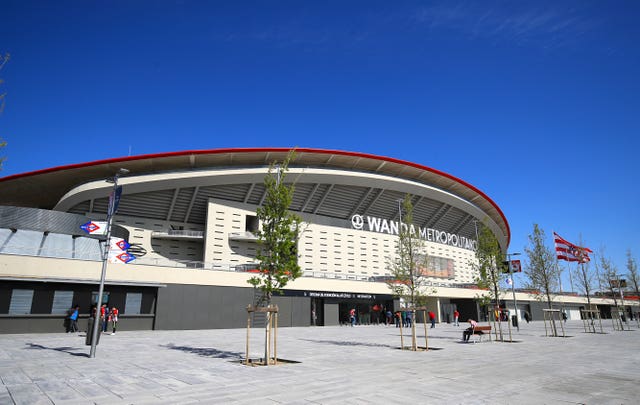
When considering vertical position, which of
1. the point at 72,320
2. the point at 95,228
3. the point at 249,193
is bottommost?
the point at 72,320

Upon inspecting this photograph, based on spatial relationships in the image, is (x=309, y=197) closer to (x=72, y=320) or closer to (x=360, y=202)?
(x=360, y=202)

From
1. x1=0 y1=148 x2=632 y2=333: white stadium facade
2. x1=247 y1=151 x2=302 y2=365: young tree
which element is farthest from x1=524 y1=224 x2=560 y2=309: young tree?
x1=247 y1=151 x2=302 y2=365: young tree

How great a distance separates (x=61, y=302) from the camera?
23469 mm

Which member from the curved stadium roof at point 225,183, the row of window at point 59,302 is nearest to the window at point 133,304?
the row of window at point 59,302

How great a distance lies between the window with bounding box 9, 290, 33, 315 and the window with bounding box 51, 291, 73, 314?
1.21 metres

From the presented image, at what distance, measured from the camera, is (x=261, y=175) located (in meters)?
36.8

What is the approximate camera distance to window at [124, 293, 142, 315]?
25.8 meters

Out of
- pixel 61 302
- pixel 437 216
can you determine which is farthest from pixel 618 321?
pixel 61 302

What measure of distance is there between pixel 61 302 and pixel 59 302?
0.35 ft

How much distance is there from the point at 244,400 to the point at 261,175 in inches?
1232

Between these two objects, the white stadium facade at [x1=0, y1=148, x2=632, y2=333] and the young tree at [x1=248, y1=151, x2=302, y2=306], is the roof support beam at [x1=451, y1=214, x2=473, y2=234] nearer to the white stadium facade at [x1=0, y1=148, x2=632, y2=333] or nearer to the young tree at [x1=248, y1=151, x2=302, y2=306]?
the white stadium facade at [x1=0, y1=148, x2=632, y2=333]

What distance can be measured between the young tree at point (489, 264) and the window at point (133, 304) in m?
22.1

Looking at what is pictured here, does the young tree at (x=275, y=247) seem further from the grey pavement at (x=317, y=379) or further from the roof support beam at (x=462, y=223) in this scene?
the roof support beam at (x=462, y=223)

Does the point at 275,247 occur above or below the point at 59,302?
above
